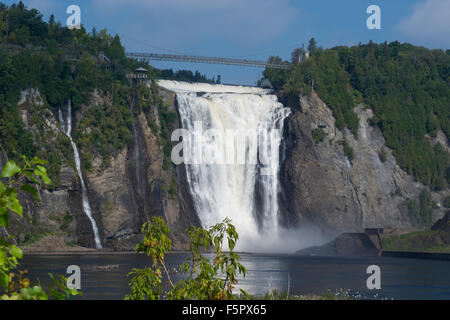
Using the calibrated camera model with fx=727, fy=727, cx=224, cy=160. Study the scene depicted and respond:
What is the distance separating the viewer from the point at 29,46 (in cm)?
10238

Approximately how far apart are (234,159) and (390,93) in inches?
1520

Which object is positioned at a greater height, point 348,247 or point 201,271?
point 201,271

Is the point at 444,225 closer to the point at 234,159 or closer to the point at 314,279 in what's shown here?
the point at 234,159

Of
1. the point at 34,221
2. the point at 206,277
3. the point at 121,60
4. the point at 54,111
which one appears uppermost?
the point at 121,60

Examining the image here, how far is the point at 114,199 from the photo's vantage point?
311 feet

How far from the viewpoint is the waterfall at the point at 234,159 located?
10556 centimetres

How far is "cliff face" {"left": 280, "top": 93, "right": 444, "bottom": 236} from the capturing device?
368 feet

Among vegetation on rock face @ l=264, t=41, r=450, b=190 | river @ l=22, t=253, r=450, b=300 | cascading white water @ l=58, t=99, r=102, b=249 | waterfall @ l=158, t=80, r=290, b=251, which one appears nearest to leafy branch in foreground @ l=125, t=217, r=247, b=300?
river @ l=22, t=253, r=450, b=300

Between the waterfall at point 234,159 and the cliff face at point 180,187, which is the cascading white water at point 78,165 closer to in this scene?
the cliff face at point 180,187

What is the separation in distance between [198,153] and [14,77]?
2907 centimetres
